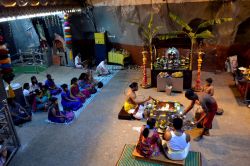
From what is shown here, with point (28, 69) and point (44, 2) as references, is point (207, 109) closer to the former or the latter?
point (44, 2)

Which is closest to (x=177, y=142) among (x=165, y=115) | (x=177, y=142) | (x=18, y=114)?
(x=177, y=142)

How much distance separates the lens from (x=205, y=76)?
36.6ft

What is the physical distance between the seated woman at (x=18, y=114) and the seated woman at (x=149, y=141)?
171 inches

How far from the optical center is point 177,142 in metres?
5.39

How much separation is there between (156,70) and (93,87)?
2.77m

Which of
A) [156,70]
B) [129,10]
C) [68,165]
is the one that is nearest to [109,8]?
[129,10]

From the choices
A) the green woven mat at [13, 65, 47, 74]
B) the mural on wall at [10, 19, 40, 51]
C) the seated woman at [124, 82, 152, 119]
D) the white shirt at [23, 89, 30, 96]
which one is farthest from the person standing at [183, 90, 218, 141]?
the mural on wall at [10, 19, 40, 51]

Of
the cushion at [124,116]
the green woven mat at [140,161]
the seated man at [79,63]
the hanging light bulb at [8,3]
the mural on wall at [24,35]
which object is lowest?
the green woven mat at [140,161]

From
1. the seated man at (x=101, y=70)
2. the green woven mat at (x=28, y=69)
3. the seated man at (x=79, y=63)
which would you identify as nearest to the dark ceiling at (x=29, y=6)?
the seated man at (x=101, y=70)

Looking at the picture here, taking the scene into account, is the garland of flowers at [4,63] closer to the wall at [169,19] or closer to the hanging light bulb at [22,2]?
the hanging light bulb at [22,2]

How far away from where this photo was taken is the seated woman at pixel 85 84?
1000 centimetres

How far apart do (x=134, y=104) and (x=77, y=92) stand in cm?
256

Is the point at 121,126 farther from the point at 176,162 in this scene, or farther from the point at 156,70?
the point at 156,70

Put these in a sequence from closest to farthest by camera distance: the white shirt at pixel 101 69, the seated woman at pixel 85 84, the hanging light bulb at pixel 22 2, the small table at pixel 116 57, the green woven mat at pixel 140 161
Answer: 1. the green woven mat at pixel 140 161
2. the hanging light bulb at pixel 22 2
3. the seated woman at pixel 85 84
4. the white shirt at pixel 101 69
5. the small table at pixel 116 57
